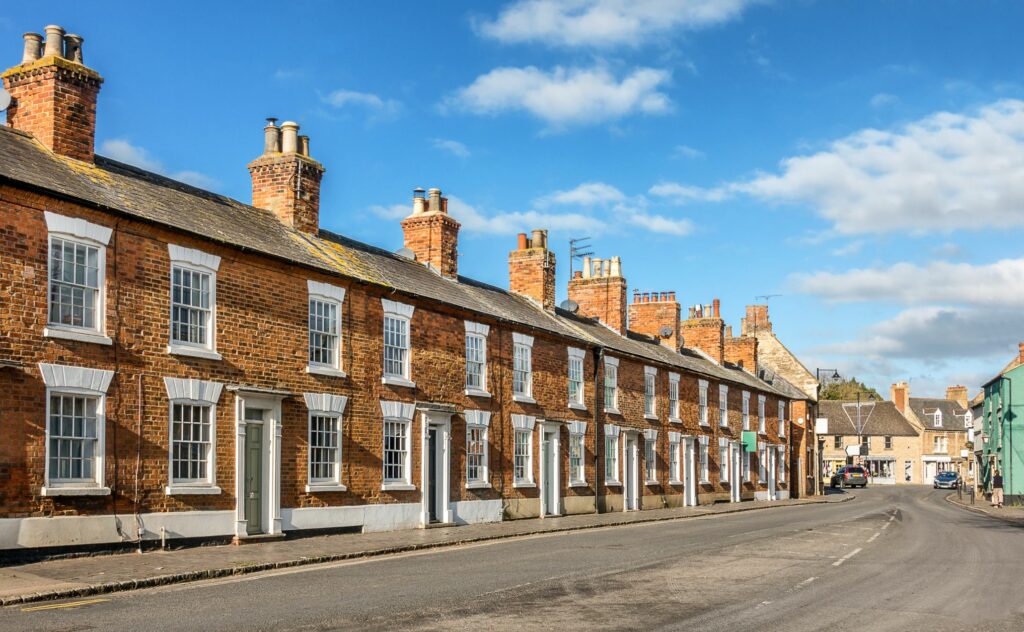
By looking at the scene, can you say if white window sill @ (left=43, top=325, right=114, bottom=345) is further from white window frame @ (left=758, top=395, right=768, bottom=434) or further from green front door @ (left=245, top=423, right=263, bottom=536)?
white window frame @ (left=758, top=395, right=768, bottom=434)

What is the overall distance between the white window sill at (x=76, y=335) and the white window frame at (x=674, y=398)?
2831 cm

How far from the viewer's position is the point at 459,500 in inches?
1073

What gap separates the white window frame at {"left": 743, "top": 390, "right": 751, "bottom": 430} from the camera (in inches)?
2047

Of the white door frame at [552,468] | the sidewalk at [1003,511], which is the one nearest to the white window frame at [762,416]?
the sidewalk at [1003,511]

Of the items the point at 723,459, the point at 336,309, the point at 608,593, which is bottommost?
the point at 723,459

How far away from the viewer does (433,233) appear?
31859 millimetres

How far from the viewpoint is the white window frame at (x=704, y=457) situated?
4534 centimetres

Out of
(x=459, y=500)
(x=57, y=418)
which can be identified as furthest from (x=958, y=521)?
(x=57, y=418)

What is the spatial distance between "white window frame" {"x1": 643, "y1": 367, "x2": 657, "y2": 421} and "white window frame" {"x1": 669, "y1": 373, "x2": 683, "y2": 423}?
1.79 m

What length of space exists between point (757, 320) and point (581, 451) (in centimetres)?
4098

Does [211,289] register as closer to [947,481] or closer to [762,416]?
[762,416]

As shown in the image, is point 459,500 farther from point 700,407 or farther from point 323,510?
point 700,407

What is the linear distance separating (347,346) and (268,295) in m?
2.71

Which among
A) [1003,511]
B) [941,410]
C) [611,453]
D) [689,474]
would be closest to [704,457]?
[689,474]
